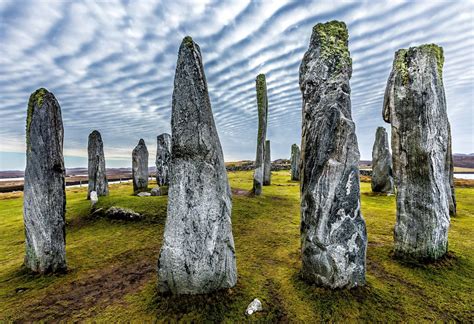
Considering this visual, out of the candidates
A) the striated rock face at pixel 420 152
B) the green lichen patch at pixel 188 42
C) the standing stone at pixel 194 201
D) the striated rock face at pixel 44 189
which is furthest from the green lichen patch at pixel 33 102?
the striated rock face at pixel 420 152

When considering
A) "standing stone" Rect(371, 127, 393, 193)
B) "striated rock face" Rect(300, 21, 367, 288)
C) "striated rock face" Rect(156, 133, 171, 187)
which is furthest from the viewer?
"striated rock face" Rect(156, 133, 171, 187)

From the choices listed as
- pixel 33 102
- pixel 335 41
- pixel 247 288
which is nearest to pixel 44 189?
pixel 33 102

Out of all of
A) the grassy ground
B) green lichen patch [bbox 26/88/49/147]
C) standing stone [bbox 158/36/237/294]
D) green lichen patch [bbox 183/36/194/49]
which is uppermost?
green lichen patch [bbox 183/36/194/49]

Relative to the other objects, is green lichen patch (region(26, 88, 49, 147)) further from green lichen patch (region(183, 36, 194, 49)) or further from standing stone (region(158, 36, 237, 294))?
green lichen patch (region(183, 36, 194, 49))

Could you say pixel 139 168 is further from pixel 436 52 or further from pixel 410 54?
pixel 436 52

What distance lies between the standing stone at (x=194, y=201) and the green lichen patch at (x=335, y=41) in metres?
2.87

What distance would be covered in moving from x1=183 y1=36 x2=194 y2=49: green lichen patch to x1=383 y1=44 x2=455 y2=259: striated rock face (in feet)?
18.6

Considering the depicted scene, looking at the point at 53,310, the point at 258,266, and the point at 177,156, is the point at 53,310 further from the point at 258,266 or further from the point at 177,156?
the point at 258,266

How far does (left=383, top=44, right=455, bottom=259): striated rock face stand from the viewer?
6520 millimetres

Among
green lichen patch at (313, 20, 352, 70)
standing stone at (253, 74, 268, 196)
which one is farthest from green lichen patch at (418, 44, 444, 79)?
standing stone at (253, 74, 268, 196)

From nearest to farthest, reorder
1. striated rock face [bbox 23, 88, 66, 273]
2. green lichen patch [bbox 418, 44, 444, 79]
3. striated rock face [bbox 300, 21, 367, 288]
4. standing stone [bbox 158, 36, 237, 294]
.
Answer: standing stone [bbox 158, 36, 237, 294], striated rock face [bbox 300, 21, 367, 288], striated rock face [bbox 23, 88, 66, 273], green lichen patch [bbox 418, 44, 444, 79]

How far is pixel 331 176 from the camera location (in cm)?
528

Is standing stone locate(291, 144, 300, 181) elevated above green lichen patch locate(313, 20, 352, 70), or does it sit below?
below

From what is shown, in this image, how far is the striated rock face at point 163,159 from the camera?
20245 millimetres
